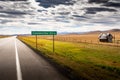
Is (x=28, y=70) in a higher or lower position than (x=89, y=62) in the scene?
higher

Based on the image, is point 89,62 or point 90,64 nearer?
point 90,64

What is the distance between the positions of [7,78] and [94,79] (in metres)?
4.13

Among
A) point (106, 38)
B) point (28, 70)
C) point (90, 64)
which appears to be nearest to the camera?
point (28, 70)

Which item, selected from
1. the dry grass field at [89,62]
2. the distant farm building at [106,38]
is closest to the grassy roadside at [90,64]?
the dry grass field at [89,62]

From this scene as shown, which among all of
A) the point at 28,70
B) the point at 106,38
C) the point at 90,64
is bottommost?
the point at 106,38

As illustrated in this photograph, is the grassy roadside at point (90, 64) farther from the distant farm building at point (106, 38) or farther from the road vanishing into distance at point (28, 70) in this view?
the distant farm building at point (106, 38)

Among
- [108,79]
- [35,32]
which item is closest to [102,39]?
[35,32]

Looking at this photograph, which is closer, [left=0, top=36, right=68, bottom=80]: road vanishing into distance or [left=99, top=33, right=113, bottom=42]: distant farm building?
[left=0, top=36, right=68, bottom=80]: road vanishing into distance

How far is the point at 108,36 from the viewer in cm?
7025

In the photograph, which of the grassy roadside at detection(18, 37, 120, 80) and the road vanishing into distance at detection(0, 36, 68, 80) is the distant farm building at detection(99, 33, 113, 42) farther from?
the road vanishing into distance at detection(0, 36, 68, 80)

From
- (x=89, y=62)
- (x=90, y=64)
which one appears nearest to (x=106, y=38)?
(x=89, y=62)

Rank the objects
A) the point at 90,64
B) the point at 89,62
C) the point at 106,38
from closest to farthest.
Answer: the point at 90,64 < the point at 89,62 < the point at 106,38

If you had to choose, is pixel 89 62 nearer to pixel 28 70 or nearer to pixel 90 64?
pixel 90 64

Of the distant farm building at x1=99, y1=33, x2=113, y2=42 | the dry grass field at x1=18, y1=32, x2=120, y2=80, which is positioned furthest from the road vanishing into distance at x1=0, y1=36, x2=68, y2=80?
the distant farm building at x1=99, y1=33, x2=113, y2=42
